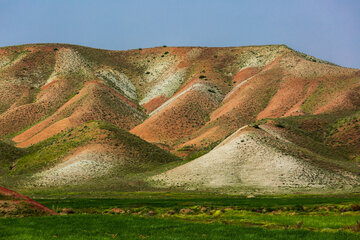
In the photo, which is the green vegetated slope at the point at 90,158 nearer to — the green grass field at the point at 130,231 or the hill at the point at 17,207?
the hill at the point at 17,207

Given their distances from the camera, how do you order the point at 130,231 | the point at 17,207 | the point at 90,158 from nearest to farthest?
the point at 130,231 < the point at 17,207 < the point at 90,158

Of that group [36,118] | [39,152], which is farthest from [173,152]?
[36,118]

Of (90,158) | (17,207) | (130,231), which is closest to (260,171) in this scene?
(90,158)

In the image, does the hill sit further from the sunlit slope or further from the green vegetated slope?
the green vegetated slope

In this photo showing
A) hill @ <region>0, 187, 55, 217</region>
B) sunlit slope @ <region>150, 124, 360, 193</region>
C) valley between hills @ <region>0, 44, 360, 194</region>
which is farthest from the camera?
valley between hills @ <region>0, 44, 360, 194</region>

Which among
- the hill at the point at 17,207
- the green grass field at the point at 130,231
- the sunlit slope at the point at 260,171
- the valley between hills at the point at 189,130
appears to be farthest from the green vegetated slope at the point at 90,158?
the green grass field at the point at 130,231

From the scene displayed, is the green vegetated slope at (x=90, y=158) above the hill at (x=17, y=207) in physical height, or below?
above

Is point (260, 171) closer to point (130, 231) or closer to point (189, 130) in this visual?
point (130, 231)

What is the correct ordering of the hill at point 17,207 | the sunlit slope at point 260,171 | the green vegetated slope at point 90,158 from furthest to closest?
the green vegetated slope at point 90,158
the sunlit slope at point 260,171
the hill at point 17,207

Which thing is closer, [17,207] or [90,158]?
[17,207]

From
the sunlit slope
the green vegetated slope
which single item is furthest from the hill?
the green vegetated slope

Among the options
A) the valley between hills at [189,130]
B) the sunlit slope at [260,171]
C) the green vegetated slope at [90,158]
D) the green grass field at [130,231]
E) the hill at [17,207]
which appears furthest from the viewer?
the green vegetated slope at [90,158]

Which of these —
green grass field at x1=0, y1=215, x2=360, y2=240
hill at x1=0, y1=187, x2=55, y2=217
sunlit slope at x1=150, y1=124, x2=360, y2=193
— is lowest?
green grass field at x1=0, y1=215, x2=360, y2=240

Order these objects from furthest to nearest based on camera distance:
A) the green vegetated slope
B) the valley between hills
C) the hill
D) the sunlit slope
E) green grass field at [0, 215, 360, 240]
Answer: the green vegetated slope < the valley between hills < the sunlit slope < the hill < green grass field at [0, 215, 360, 240]
